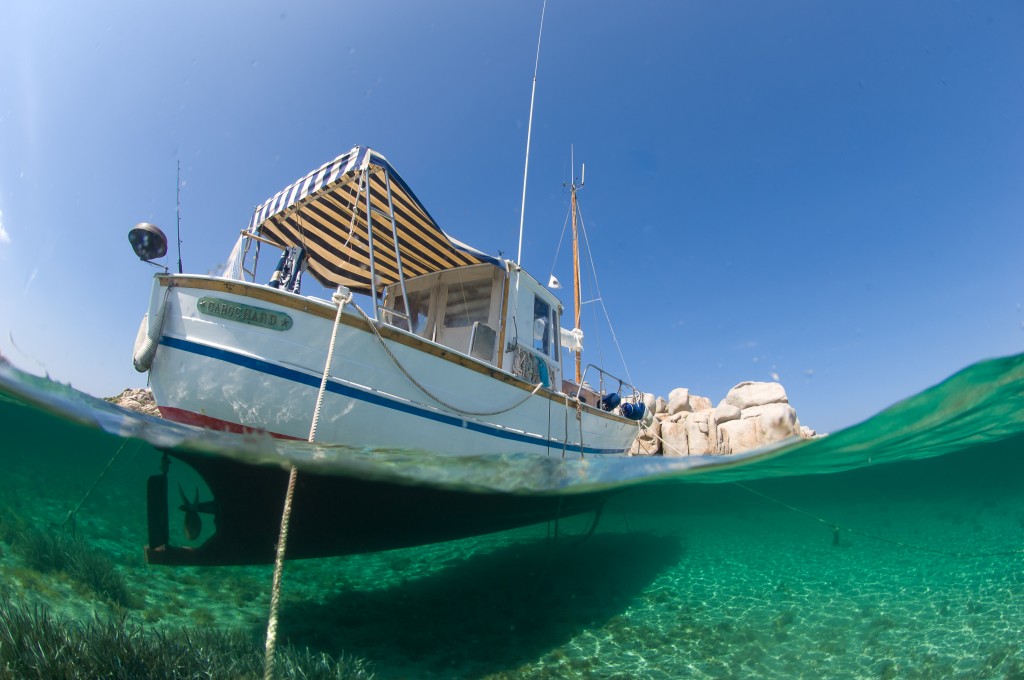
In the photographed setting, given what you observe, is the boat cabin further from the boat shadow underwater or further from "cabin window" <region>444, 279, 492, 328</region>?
the boat shadow underwater

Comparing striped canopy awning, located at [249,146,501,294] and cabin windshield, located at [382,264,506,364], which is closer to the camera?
striped canopy awning, located at [249,146,501,294]

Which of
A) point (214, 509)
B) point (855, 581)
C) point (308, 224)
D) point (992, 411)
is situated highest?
point (308, 224)

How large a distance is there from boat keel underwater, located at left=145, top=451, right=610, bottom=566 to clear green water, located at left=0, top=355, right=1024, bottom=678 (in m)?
0.43

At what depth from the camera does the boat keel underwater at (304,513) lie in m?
4.47

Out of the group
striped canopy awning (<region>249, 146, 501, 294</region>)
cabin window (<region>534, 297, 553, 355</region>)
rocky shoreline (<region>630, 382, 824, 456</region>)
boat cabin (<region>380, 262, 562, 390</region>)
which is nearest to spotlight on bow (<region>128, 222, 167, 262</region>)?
striped canopy awning (<region>249, 146, 501, 294</region>)

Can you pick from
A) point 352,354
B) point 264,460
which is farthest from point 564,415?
point 264,460

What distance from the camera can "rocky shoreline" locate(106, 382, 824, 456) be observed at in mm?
15969

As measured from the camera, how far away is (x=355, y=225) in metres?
7.08

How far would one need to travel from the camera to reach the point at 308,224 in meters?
7.05

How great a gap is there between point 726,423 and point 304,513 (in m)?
16.2

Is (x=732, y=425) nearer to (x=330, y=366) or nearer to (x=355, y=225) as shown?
(x=355, y=225)

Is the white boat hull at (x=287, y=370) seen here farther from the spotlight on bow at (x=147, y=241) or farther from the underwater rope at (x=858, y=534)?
the underwater rope at (x=858, y=534)

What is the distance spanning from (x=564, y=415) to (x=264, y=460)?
469 centimetres

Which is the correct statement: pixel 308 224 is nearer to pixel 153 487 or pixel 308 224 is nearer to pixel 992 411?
pixel 153 487
